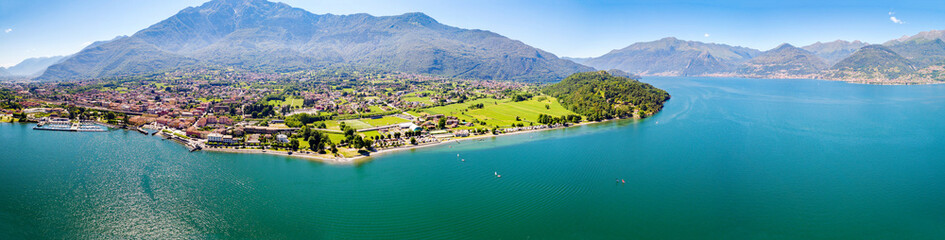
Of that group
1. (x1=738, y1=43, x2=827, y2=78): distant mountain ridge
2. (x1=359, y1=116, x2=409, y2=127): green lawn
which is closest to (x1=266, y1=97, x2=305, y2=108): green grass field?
(x1=359, y1=116, x2=409, y2=127): green lawn

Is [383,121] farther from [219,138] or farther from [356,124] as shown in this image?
[219,138]

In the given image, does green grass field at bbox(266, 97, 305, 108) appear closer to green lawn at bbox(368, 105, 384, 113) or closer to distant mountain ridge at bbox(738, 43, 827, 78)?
green lawn at bbox(368, 105, 384, 113)

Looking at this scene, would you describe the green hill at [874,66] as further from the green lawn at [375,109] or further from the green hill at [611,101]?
the green lawn at [375,109]

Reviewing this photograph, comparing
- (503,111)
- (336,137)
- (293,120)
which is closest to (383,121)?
(293,120)

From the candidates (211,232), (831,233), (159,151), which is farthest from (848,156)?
(159,151)

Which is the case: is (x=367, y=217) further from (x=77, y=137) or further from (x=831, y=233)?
(x=77, y=137)

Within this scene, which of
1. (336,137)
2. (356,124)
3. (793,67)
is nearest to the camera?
(336,137)
